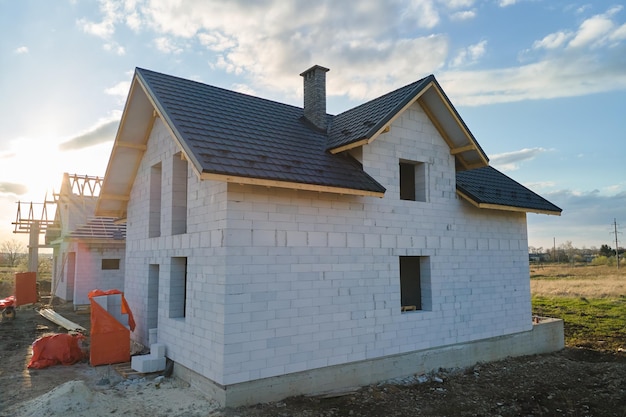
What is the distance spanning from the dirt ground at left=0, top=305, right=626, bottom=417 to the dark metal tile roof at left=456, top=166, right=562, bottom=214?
4.35 meters

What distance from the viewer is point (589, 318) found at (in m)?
19.5

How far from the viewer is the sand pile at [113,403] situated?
6938mm

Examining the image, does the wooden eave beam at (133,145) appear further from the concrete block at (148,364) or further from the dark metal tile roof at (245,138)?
the concrete block at (148,364)

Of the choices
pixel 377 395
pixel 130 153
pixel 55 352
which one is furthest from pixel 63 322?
pixel 377 395

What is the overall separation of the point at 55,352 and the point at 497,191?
40.9 feet

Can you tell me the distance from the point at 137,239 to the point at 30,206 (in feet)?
63.3

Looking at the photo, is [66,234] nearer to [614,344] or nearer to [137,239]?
[137,239]

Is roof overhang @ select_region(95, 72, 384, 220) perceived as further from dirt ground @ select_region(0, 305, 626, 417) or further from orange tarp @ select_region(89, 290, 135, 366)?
dirt ground @ select_region(0, 305, 626, 417)

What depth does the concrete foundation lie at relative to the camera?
7.49m

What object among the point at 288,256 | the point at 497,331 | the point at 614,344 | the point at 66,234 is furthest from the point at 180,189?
the point at 66,234

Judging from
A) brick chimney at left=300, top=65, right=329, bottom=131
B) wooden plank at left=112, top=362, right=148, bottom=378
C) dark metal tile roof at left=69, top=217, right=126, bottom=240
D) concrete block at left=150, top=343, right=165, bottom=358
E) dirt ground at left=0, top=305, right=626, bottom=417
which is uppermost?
brick chimney at left=300, top=65, right=329, bottom=131

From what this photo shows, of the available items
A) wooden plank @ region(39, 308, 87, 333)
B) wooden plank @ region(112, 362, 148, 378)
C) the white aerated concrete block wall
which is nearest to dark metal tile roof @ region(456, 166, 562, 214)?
the white aerated concrete block wall

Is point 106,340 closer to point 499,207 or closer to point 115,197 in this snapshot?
point 115,197

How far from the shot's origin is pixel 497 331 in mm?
11719
